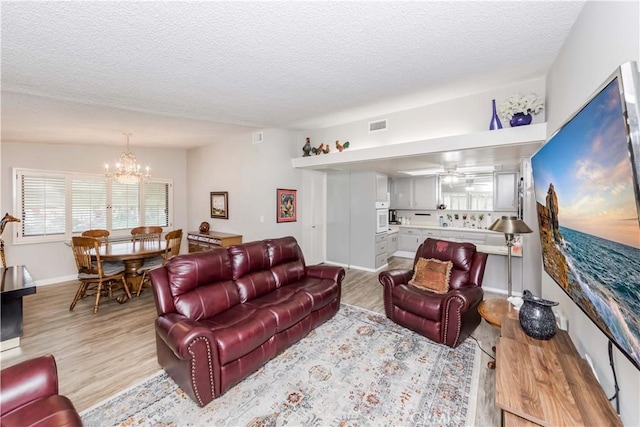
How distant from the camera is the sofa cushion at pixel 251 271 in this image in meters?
2.85

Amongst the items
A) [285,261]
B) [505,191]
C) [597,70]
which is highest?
[597,70]

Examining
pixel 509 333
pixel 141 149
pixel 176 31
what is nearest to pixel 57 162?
pixel 141 149

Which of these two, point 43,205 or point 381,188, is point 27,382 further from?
point 381,188

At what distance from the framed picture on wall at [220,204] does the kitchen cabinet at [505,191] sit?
5.74 meters

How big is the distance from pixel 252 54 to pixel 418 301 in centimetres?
284

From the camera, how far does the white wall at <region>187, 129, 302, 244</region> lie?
4.96 m

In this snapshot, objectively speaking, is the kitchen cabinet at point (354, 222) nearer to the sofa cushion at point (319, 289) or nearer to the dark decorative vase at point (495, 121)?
the sofa cushion at point (319, 289)

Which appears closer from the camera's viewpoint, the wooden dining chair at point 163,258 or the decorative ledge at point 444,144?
the decorative ledge at point 444,144

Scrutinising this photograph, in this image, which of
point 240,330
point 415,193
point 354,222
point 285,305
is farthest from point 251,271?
point 415,193

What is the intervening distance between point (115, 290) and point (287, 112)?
3935mm

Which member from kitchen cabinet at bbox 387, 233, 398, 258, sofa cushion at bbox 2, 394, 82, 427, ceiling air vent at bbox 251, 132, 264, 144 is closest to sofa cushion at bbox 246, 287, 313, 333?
sofa cushion at bbox 2, 394, 82, 427

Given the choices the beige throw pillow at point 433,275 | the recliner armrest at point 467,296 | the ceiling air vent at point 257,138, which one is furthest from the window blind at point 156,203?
the recliner armrest at point 467,296

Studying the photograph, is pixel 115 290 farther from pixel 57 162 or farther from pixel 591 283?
pixel 591 283

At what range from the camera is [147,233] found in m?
4.96
